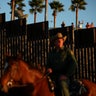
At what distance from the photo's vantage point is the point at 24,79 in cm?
755

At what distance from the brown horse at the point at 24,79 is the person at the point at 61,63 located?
0.25 meters

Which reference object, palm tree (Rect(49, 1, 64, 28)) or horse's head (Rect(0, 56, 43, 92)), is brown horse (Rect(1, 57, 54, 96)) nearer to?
horse's head (Rect(0, 56, 43, 92))

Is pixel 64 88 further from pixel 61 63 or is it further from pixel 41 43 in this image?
pixel 41 43

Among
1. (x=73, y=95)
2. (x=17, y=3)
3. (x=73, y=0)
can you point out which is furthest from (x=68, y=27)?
(x=17, y=3)

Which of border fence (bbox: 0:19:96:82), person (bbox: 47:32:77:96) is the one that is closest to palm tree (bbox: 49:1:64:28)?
border fence (bbox: 0:19:96:82)

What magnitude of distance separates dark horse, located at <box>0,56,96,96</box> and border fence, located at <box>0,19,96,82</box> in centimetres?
555

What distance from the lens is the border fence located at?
14.7m

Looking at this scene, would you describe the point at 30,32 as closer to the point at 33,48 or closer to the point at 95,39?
the point at 33,48

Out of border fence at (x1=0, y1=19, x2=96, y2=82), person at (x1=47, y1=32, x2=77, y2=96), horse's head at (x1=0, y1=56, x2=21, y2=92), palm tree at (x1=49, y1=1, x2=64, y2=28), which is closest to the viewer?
horse's head at (x1=0, y1=56, x2=21, y2=92)

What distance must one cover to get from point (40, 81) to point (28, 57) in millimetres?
8675

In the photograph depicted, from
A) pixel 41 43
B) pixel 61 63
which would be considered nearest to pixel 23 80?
pixel 61 63

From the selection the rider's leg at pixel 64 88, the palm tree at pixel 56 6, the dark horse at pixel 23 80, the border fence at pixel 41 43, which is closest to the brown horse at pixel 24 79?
the dark horse at pixel 23 80

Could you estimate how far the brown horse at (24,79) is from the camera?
7211 millimetres

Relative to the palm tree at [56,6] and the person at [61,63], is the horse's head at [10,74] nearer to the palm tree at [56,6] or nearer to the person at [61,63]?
the person at [61,63]
